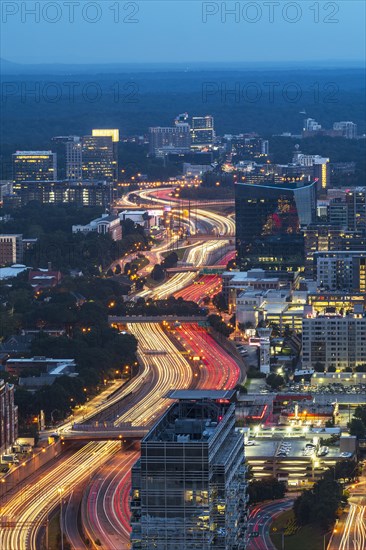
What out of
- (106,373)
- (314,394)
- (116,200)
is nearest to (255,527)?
(314,394)

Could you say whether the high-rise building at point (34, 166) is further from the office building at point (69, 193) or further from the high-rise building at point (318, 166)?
the high-rise building at point (318, 166)

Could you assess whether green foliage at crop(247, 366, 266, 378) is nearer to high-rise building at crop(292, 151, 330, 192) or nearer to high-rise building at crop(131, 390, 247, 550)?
high-rise building at crop(131, 390, 247, 550)

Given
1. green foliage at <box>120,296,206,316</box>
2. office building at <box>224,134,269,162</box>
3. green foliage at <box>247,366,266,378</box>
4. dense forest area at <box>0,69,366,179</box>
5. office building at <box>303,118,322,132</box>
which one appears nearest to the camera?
green foliage at <box>247,366,266,378</box>

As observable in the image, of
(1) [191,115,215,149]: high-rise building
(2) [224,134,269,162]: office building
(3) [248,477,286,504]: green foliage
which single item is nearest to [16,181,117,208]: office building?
(2) [224,134,269,162]: office building

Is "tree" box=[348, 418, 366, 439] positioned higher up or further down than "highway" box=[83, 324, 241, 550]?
higher up

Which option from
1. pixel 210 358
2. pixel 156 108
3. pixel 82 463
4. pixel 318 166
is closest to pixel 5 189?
pixel 318 166

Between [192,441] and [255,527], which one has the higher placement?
[192,441]

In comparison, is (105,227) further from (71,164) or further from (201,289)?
(71,164)

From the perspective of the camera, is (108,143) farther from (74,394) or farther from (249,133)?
(74,394)
